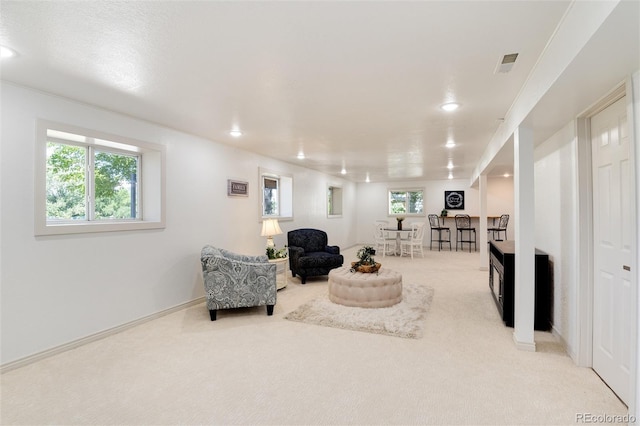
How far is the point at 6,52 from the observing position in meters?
2.10

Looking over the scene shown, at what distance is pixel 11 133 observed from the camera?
2607 millimetres

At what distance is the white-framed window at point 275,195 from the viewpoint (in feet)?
19.9

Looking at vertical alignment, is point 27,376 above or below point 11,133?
below

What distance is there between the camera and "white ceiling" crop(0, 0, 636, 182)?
1.69 metres

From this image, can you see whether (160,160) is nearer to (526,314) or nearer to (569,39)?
(569,39)

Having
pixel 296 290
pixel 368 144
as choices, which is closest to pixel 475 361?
pixel 296 290

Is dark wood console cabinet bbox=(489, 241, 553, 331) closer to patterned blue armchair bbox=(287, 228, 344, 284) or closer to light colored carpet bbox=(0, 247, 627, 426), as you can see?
light colored carpet bbox=(0, 247, 627, 426)

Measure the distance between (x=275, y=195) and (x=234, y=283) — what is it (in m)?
3.15

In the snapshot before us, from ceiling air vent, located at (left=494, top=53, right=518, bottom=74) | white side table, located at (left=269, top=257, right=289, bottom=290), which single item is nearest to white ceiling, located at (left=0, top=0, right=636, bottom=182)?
ceiling air vent, located at (left=494, top=53, right=518, bottom=74)

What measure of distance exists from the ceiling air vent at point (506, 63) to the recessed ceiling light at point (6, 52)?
328cm

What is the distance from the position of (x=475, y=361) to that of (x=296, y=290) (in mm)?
2917

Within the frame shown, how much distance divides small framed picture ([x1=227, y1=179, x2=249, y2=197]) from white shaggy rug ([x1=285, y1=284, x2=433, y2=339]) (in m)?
2.11

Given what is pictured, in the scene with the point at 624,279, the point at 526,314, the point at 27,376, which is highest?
the point at 624,279

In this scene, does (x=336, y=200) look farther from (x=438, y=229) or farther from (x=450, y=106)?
(x=450, y=106)
